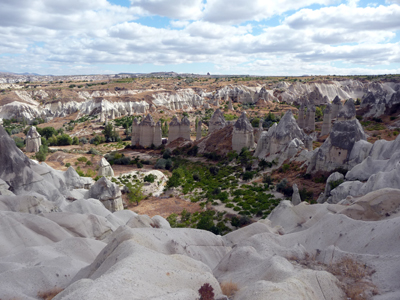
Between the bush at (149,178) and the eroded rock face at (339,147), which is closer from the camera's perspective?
the eroded rock face at (339,147)

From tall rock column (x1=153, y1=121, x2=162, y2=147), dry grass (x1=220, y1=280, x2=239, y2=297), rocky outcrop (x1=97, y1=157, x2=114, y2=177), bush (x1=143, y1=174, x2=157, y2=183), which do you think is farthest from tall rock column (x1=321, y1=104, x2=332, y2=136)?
dry grass (x1=220, y1=280, x2=239, y2=297)

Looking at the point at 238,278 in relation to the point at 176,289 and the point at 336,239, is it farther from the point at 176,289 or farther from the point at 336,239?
the point at 336,239

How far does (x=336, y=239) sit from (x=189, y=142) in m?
36.0

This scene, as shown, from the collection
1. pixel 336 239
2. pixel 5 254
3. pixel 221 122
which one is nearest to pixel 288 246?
pixel 336 239

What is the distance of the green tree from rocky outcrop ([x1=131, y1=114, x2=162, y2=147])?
19.9 meters

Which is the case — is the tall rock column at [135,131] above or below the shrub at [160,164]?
above

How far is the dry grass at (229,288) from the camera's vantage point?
7105mm

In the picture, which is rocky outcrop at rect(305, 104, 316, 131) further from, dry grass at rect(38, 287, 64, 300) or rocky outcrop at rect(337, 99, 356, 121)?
dry grass at rect(38, 287, 64, 300)

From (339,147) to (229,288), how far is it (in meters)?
20.0

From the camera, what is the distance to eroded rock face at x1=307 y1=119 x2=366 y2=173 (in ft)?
77.8

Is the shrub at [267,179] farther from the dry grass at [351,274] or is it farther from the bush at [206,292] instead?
the bush at [206,292]

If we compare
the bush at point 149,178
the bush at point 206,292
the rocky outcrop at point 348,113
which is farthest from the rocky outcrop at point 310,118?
the bush at point 206,292

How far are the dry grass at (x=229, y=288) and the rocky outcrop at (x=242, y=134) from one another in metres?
30.0

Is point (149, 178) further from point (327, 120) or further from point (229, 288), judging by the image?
point (327, 120)
